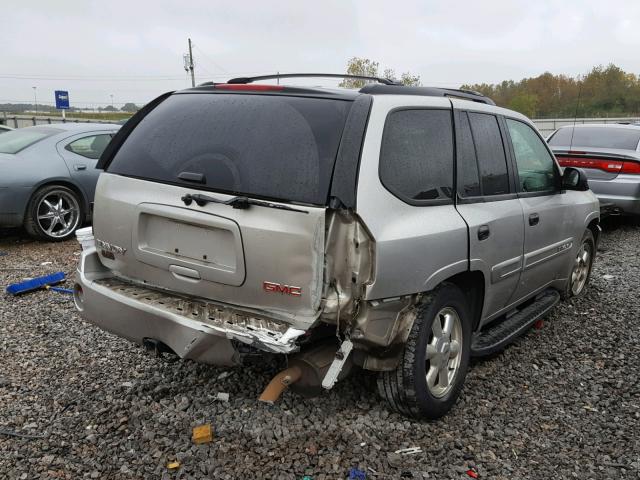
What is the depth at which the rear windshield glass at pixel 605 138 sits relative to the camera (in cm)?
848

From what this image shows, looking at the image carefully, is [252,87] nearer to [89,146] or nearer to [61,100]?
[89,146]

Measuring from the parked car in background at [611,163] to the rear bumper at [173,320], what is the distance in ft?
21.1

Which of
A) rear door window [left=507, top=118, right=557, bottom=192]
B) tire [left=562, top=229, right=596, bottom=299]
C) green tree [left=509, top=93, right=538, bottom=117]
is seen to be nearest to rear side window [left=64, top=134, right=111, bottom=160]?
rear door window [left=507, top=118, right=557, bottom=192]

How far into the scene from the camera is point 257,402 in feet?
10.8

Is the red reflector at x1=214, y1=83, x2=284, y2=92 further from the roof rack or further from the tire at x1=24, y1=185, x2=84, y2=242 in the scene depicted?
the tire at x1=24, y1=185, x2=84, y2=242

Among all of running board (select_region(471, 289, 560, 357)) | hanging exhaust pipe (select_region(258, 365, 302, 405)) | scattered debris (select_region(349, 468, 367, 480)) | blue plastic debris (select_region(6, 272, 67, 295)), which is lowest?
scattered debris (select_region(349, 468, 367, 480))

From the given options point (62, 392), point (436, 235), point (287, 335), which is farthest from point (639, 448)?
point (62, 392)

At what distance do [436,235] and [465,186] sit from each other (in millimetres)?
565

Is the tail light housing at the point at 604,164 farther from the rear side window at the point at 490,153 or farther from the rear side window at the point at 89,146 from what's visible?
the rear side window at the point at 89,146

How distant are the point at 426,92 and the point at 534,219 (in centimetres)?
128

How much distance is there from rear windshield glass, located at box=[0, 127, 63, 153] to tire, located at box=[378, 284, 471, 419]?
619 cm

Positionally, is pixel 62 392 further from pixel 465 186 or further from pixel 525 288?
pixel 525 288

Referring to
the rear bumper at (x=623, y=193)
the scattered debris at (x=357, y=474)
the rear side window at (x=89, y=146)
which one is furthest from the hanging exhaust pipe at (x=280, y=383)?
the rear bumper at (x=623, y=193)

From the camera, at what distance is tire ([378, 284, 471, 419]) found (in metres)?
2.94
